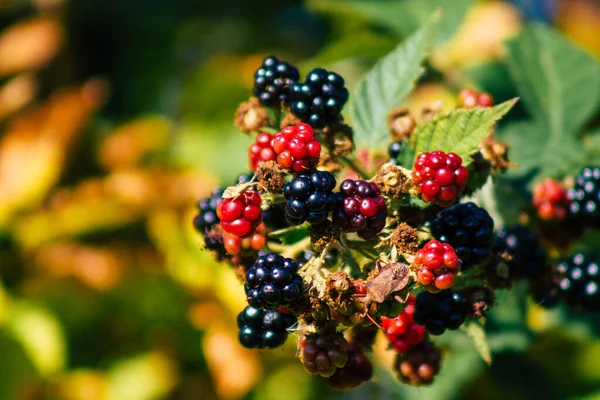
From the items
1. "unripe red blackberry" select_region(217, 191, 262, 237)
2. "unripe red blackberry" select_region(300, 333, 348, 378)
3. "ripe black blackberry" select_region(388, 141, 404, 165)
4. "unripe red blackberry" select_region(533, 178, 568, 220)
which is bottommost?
"unripe red blackberry" select_region(533, 178, 568, 220)

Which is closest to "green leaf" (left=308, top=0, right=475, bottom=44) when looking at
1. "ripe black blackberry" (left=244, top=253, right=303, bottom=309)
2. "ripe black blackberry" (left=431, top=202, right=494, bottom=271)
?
"ripe black blackberry" (left=431, top=202, right=494, bottom=271)

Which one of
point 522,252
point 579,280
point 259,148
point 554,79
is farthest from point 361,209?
point 554,79

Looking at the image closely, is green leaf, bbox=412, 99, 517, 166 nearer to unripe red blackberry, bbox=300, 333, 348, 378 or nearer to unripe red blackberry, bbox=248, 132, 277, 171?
unripe red blackberry, bbox=248, 132, 277, 171

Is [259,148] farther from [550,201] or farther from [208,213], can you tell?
[550,201]

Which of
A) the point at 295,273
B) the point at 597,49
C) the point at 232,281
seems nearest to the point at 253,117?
the point at 295,273

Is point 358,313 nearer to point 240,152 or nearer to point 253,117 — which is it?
point 253,117

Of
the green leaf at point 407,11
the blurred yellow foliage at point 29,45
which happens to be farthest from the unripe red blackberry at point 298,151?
the blurred yellow foliage at point 29,45

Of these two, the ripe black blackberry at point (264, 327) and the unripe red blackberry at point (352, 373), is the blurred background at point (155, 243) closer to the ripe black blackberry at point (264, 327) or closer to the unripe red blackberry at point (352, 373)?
the unripe red blackberry at point (352, 373)
